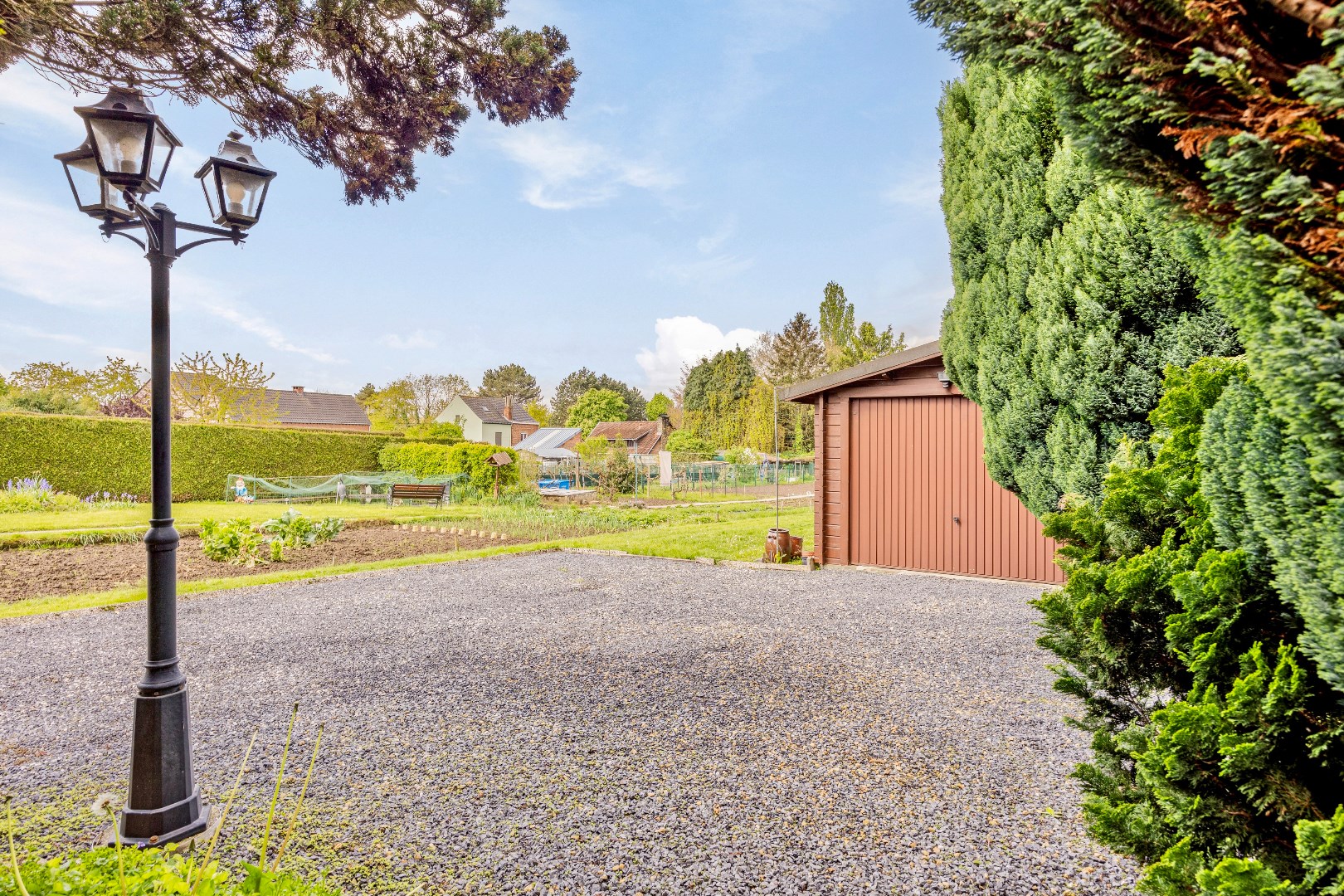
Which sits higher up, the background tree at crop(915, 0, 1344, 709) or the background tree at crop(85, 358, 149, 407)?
the background tree at crop(85, 358, 149, 407)

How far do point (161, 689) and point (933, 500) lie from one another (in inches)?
260

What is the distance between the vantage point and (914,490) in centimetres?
702

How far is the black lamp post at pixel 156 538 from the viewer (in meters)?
Answer: 2.29

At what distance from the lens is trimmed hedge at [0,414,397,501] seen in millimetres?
12688

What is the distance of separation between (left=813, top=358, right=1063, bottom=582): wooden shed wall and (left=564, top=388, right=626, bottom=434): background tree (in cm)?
3934

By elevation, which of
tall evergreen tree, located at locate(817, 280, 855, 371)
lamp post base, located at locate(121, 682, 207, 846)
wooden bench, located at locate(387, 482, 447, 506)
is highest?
tall evergreen tree, located at locate(817, 280, 855, 371)

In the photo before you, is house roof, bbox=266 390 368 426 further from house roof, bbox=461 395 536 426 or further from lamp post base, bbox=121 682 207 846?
lamp post base, bbox=121 682 207 846

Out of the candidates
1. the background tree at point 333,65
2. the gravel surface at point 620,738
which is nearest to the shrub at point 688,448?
the gravel surface at point 620,738

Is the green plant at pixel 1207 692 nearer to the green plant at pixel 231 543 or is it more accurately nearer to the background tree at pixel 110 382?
the green plant at pixel 231 543

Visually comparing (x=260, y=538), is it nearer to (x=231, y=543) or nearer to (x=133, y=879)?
(x=231, y=543)

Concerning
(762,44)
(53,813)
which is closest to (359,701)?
(53,813)

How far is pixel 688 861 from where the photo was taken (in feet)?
6.91

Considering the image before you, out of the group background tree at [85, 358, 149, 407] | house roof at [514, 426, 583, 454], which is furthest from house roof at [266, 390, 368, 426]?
house roof at [514, 426, 583, 454]

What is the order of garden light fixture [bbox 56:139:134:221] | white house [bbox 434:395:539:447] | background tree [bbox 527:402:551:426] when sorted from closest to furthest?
garden light fixture [bbox 56:139:134:221]
white house [bbox 434:395:539:447]
background tree [bbox 527:402:551:426]
